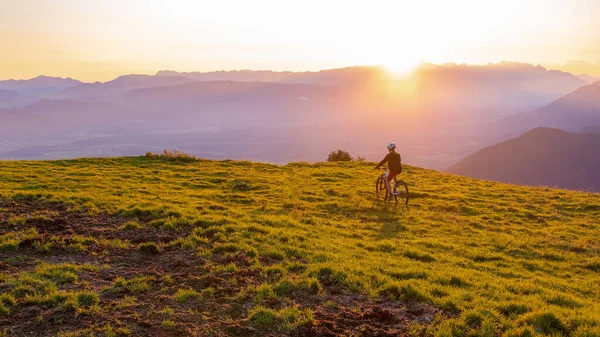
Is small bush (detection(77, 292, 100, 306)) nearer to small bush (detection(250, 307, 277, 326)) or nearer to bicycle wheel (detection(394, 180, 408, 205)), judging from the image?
small bush (detection(250, 307, 277, 326))

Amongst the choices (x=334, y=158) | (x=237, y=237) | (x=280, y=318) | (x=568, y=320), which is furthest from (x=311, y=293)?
(x=334, y=158)

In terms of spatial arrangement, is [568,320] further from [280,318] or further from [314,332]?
[280,318]

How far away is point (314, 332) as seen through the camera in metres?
7.27

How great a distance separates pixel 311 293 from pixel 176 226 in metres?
6.94

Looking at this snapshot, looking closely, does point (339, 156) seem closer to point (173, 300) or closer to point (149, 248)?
point (149, 248)

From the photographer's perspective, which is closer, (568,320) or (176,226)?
(568,320)

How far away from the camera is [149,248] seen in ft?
37.3

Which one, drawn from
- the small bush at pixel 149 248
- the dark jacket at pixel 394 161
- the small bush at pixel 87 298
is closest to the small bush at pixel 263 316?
the small bush at pixel 87 298

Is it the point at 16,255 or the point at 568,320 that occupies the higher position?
the point at 16,255

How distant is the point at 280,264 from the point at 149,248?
4.36 m

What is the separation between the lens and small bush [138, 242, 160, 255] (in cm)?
1127

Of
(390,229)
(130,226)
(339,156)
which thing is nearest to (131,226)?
Answer: (130,226)

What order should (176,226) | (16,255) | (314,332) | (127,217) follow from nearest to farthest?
(314,332) < (16,255) < (176,226) < (127,217)

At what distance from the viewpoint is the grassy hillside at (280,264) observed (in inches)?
301
